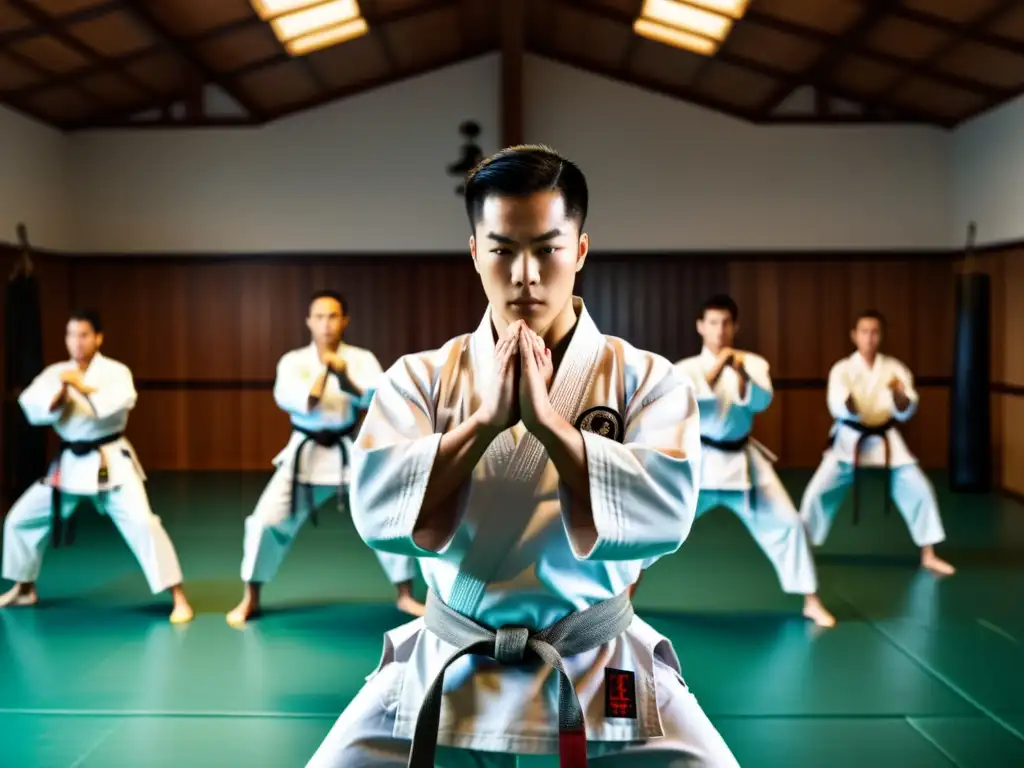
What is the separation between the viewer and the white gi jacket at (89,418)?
13.2 ft

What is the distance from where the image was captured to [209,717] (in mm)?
3014

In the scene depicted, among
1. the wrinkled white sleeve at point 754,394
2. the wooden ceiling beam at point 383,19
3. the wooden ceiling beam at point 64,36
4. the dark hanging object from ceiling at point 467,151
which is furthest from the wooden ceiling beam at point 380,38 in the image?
the wrinkled white sleeve at point 754,394

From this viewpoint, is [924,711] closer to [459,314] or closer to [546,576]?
[546,576]

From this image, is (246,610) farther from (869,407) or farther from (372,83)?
(372,83)

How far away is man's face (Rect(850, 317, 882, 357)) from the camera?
5051 mm

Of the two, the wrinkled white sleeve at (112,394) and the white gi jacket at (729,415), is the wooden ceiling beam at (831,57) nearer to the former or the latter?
the white gi jacket at (729,415)

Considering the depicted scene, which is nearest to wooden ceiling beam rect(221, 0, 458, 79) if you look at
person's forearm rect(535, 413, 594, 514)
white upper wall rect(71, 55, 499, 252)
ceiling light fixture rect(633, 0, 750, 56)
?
white upper wall rect(71, 55, 499, 252)

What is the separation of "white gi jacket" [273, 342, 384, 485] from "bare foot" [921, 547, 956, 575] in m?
2.89

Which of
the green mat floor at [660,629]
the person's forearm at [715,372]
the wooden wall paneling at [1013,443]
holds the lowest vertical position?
the green mat floor at [660,629]

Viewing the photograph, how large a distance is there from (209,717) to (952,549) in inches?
162

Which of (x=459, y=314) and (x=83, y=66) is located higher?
(x=83, y=66)

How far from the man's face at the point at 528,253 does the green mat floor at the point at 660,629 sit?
1706mm

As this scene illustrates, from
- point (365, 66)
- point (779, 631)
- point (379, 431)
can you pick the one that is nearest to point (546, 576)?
point (379, 431)

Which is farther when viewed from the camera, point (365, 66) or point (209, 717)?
point (365, 66)
